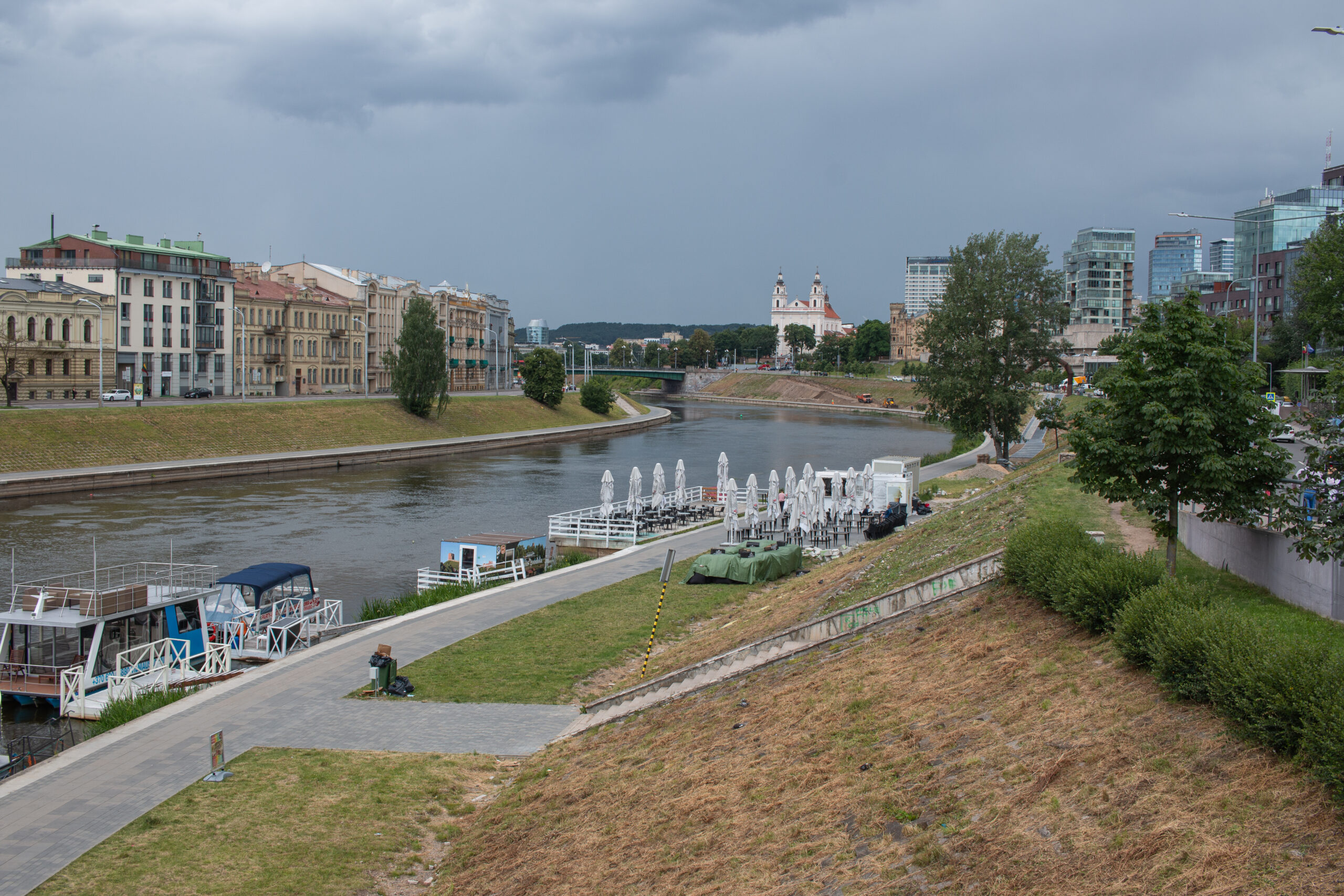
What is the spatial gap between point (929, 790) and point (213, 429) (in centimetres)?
6046

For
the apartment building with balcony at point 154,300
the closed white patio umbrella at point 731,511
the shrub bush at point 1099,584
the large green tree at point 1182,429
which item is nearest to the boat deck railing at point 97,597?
the closed white patio umbrella at point 731,511

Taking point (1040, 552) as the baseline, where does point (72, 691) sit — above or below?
below

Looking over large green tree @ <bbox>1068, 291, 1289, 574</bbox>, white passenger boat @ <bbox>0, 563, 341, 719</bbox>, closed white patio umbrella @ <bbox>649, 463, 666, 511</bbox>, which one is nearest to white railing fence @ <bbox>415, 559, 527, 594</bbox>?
white passenger boat @ <bbox>0, 563, 341, 719</bbox>

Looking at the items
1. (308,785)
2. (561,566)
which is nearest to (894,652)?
(308,785)

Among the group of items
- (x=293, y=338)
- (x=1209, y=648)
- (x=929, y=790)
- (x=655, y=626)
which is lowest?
(x=655, y=626)

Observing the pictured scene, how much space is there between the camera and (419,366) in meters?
78.9

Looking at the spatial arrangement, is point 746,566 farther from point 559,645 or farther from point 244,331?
point 244,331

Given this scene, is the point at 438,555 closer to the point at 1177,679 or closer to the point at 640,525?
the point at 640,525

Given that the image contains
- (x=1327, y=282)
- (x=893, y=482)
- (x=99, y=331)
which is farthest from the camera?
(x=99, y=331)

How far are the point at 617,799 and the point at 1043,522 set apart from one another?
700 cm

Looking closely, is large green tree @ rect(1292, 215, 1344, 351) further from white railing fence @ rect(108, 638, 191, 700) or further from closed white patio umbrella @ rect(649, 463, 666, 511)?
white railing fence @ rect(108, 638, 191, 700)

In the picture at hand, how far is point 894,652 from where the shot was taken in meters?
13.3

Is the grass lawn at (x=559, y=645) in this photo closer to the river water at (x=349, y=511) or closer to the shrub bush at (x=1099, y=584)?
the river water at (x=349, y=511)

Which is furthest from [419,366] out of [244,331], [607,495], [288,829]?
[288,829]
